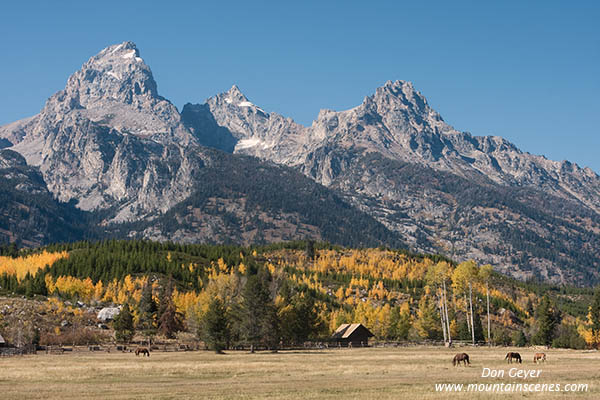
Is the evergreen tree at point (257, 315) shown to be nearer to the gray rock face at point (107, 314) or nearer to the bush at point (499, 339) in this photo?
the gray rock face at point (107, 314)

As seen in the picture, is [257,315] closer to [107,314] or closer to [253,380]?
[107,314]

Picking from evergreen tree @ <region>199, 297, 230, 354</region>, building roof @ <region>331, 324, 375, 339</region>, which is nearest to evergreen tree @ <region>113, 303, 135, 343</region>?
evergreen tree @ <region>199, 297, 230, 354</region>

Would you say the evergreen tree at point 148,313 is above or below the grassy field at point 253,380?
above

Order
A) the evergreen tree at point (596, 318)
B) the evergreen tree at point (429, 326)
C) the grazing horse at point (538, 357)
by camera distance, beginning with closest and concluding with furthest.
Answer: the grazing horse at point (538, 357) < the evergreen tree at point (596, 318) < the evergreen tree at point (429, 326)

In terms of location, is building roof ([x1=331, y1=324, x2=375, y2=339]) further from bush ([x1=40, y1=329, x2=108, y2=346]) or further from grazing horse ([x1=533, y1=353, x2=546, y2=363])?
grazing horse ([x1=533, y1=353, x2=546, y2=363])

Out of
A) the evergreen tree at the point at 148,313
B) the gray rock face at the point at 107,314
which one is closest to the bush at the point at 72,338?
the evergreen tree at the point at 148,313

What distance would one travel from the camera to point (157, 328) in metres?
130

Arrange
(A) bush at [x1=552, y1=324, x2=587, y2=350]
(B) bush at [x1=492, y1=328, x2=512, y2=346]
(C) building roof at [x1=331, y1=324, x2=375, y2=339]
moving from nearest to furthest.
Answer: (A) bush at [x1=552, y1=324, x2=587, y2=350] < (C) building roof at [x1=331, y1=324, x2=375, y2=339] < (B) bush at [x1=492, y1=328, x2=512, y2=346]

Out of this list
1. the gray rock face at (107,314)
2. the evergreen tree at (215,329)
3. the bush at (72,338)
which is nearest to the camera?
the evergreen tree at (215,329)

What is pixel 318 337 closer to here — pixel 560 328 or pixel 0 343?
pixel 560 328

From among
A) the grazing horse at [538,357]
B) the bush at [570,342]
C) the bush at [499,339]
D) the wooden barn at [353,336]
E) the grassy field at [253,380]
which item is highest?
the grassy field at [253,380]

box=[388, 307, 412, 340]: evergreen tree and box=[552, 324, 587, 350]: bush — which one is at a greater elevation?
box=[388, 307, 412, 340]: evergreen tree

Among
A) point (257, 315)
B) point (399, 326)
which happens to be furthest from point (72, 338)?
point (399, 326)

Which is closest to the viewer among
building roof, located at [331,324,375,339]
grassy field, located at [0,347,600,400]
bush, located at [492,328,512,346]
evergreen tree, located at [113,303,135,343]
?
grassy field, located at [0,347,600,400]
